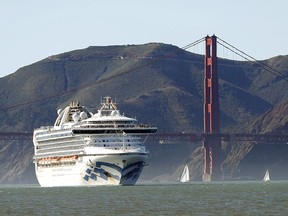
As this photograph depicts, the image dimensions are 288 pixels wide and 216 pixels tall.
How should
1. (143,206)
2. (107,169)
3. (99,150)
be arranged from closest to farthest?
1. (143,206)
2. (107,169)
3. (99,150)

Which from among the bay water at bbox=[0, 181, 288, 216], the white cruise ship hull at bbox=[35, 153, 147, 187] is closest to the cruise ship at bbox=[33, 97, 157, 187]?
the white cruise ship hull at bbox=[35, 153, 147, 187]

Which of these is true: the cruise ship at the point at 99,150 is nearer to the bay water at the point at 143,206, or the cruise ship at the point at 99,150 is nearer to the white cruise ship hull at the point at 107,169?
the white cruise ship hull at the point at 107,169

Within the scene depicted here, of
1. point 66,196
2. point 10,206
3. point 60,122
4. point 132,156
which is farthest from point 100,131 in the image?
point 10,206

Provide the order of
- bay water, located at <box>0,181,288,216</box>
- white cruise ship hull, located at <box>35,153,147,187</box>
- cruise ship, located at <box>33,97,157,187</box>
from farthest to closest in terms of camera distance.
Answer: cruise ship, located at <box>33,97,157,187</box> → white cruise ship hull, located at <box>35,153,147,187</box> → bay water, located at <box>0,181,288,216</box>

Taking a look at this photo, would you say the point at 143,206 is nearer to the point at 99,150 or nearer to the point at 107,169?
the point at 107,169

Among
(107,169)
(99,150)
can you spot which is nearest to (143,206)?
(107,169)

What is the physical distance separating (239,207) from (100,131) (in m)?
50.5

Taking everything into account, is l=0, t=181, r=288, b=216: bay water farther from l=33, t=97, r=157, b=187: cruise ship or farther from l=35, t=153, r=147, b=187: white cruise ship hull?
l=33, t=97, r=157, b=187: cruise ship

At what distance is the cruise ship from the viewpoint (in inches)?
5049

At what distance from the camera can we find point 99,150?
13012 cm

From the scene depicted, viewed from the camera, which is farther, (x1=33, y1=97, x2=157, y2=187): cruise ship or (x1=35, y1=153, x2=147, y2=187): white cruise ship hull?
(x1=33, y1=97, x2=157, y2=187): cruise ship

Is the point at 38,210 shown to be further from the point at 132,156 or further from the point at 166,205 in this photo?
the point at 132,156

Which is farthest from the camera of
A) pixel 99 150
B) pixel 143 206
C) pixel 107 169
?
pixel 99 150

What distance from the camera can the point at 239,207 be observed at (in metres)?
82.8
